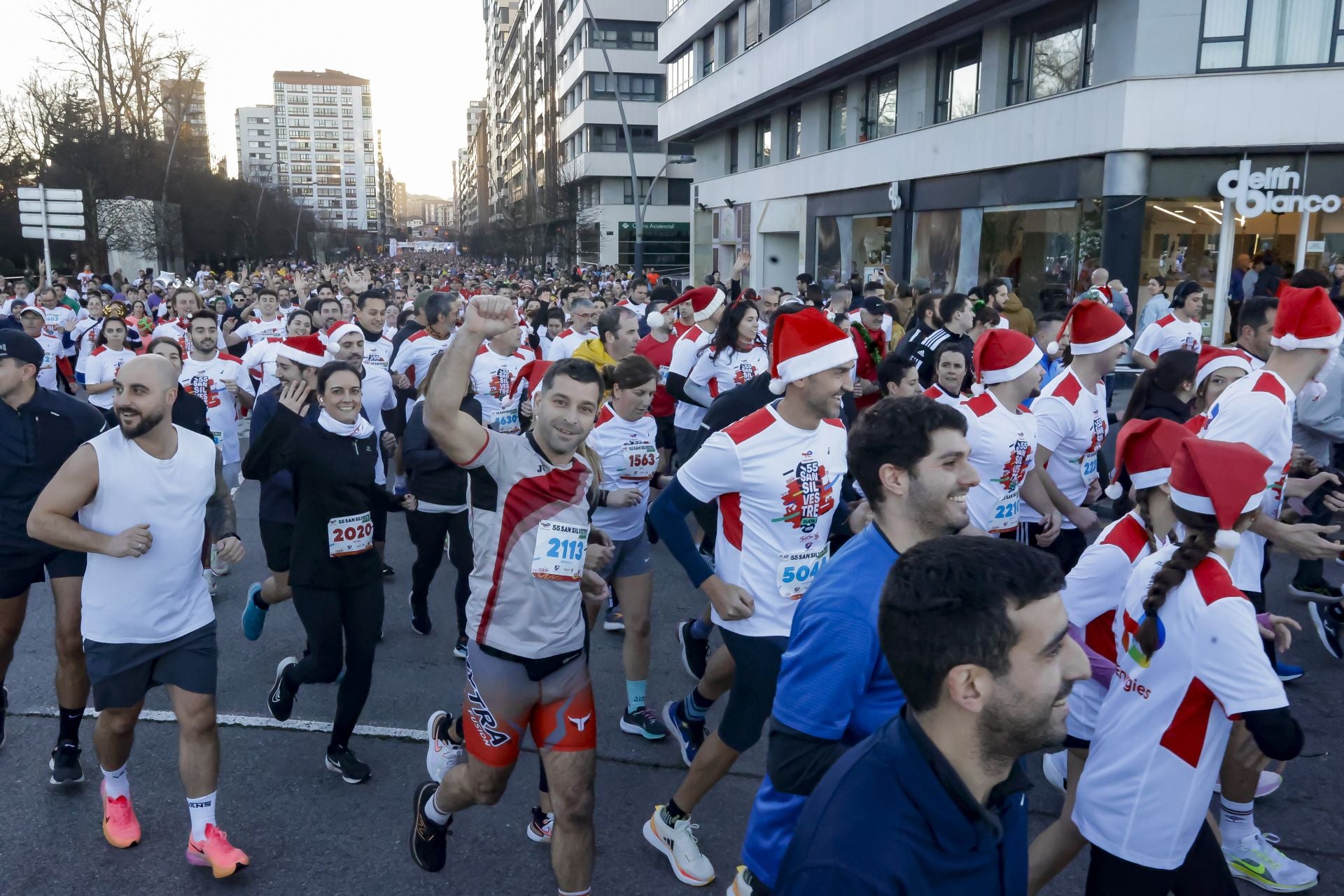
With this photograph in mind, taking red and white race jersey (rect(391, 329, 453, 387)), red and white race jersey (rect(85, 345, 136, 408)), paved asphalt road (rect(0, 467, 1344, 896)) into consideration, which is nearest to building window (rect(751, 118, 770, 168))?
red and white race jersey (rect(391, 329, 453, 387))

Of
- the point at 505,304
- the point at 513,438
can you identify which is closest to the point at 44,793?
the point at 513,438

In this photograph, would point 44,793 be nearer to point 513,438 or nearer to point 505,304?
point 513,438

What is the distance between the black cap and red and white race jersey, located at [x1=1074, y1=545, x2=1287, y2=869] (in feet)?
16.1

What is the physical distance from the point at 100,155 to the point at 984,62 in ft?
121

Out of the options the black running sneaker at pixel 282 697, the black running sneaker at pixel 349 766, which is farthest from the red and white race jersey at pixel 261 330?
the black running sneaker at pixel 349 766

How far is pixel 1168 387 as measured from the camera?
561 centimetres

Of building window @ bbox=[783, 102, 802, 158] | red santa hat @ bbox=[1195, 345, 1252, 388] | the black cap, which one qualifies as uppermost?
building window @ bbox=[783, 102, 802, 158]

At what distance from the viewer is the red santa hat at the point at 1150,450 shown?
3.55 metres

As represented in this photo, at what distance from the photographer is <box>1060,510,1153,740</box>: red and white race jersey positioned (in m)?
3.47

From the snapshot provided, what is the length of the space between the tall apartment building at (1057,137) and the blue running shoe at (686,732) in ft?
32.1

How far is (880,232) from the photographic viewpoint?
94.9 feet

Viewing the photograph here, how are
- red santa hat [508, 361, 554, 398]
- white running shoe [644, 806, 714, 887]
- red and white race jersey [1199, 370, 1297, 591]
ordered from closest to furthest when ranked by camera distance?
white running shoe [644, 806, 714, 887] → red and white race jersey [1199, 370, 1297, 591] → red santa hat [508, 361, 554, 398]

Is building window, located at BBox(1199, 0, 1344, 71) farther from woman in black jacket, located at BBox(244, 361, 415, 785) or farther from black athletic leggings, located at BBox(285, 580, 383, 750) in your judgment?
black athletic leggings, located at BBox(285, 580, 383, 750)

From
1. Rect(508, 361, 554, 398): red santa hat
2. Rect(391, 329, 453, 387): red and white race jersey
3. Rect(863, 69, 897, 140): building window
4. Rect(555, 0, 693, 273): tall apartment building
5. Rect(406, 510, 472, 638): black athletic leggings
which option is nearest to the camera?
Rect(406, 510, 472, 638): black athletic leggings
